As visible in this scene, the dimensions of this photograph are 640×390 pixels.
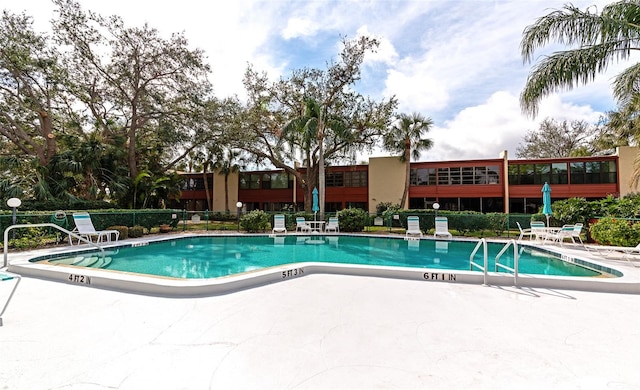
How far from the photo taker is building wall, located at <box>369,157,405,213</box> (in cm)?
2458

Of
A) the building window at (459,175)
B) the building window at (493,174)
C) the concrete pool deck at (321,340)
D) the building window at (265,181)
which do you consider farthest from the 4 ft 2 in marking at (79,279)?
the building window at (493,174)

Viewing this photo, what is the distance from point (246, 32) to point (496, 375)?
488 inches

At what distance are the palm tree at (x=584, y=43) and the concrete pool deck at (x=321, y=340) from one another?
6.65 meters

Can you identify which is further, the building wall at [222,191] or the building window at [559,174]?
the building wall at [222,191]

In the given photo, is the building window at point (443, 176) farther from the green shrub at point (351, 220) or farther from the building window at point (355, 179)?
the green shrub at point (351, 220)

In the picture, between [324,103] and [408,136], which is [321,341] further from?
[408,136]

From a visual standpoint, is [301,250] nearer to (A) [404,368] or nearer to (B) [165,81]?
(A) [404,368]

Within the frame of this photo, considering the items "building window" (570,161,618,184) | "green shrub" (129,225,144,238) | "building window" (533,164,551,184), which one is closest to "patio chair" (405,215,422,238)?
"building window" (533,164,551,184)


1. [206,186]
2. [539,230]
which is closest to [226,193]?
[206,186]

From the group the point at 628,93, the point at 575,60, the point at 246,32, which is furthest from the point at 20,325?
the point at 628,93

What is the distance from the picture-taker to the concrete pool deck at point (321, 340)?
2.51 meters

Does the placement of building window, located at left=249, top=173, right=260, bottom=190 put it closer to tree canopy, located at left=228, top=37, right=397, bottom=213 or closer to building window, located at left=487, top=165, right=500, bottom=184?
tree canopy, located at left=228, top=37, right=397, bottom=213

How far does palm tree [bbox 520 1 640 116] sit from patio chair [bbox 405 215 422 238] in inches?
A: 314

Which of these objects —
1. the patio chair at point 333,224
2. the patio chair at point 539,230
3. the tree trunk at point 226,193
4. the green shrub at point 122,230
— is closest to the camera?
the patio chair at point 539,230
